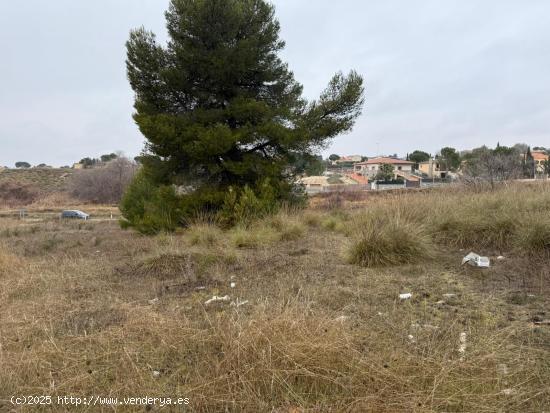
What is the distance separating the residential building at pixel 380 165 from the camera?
70188 mm

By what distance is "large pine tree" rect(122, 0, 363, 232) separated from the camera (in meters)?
10.1

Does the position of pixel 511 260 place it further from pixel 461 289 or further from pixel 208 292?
pixel 208 292

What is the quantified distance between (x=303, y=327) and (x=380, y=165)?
67321mm

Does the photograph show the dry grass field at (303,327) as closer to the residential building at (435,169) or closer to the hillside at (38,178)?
the residential building at (435,169)

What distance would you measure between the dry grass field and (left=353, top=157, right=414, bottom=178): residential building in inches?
2434

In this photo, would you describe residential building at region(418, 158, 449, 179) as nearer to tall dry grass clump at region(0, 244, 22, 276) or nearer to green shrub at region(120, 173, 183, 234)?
green shrub at region(120, 173, 183, 234)

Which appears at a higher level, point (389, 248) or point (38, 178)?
point (38, 178)

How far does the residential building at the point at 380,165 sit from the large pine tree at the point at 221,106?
2164 inches

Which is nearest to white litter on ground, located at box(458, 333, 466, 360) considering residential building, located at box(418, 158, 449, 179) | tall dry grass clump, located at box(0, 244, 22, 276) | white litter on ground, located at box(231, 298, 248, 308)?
white litter on ground, located at box(231, 298, 248, 308)

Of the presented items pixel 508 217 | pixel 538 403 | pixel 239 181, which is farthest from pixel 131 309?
pixel 239 181

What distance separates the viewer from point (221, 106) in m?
11.1

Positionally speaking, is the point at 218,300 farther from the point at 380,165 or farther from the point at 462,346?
the point at 380,165

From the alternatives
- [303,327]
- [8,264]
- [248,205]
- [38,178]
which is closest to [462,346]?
[303,327]

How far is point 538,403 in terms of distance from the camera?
1684mm
